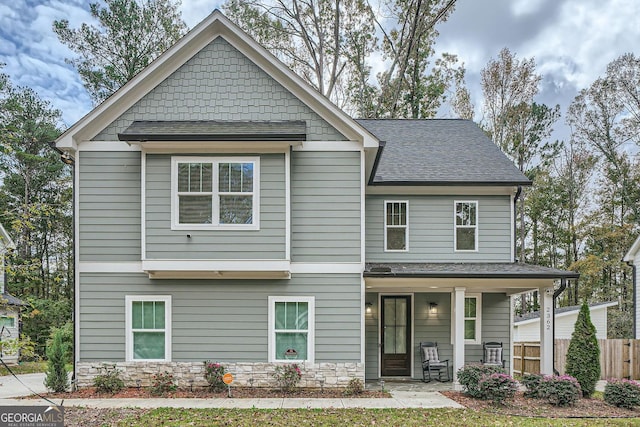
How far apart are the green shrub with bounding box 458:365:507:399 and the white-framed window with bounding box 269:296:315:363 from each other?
3.11m

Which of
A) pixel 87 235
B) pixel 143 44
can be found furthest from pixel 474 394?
pixel 143 44

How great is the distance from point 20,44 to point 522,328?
20.1m

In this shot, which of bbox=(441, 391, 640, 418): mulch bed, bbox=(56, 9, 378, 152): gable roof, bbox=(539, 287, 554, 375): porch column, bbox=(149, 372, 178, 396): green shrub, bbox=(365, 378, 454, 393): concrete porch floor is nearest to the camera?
bbox=(441, 391, 640, 418): mulch bed

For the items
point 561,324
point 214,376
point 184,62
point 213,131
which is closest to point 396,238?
point 213,131

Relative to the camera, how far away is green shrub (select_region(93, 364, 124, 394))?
9.28m

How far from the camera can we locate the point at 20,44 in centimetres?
1510

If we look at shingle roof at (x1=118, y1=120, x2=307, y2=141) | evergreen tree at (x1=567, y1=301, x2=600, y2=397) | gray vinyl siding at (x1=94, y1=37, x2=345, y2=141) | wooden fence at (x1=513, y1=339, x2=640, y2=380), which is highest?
gray vinyl siding at (x1=94, y1=37, x2=345, y2=141)

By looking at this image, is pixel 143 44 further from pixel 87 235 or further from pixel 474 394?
Result: pixel 474 394

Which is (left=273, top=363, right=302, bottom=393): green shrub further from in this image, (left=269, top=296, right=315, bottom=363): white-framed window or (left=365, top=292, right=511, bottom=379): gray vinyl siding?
(left=365, top=292, right=511, bottom=379): gray vinyl siding

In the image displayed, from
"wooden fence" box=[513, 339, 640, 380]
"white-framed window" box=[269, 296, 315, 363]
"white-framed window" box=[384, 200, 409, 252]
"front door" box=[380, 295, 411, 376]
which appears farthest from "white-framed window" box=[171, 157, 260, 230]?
"wooden fence" box=[513, 339, 640, 380]

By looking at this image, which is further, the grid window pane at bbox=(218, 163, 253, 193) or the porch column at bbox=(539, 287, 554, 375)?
the porch column at bbox=(539, 287, 554, 375)

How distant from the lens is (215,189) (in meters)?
9.48

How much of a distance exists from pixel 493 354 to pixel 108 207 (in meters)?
9.58

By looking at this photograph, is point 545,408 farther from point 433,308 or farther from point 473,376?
point 433,308
